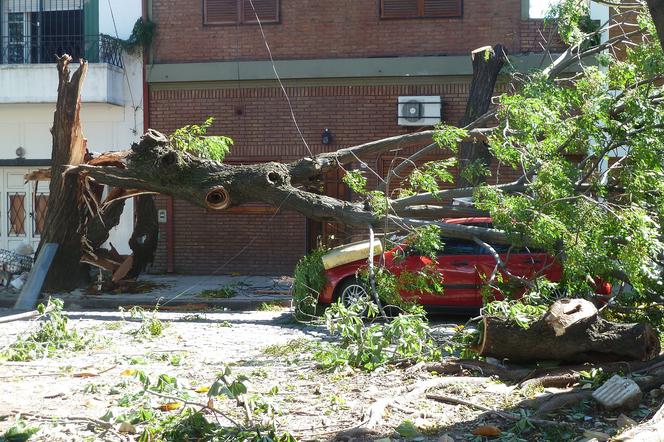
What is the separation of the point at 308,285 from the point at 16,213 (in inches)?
417

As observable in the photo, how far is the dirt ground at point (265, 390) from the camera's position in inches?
275

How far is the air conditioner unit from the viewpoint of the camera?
62.2ft

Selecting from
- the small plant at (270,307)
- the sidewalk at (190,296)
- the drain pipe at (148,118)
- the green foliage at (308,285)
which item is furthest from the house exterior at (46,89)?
the green foliage at (308,285)

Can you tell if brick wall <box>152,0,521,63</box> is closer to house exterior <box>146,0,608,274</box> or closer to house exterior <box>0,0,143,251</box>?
house exterior <box>146,0,608,274</box>

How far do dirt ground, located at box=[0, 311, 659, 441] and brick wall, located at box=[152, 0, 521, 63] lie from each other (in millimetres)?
9067

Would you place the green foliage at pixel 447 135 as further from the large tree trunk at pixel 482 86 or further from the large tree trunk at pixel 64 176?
the large tree trunk at pixel 64 176

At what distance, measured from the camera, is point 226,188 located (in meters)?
13.9

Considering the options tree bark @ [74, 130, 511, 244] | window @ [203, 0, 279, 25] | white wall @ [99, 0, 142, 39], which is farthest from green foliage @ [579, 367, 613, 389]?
white wall @ [99, 0, 142, 39]

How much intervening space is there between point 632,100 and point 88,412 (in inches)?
260

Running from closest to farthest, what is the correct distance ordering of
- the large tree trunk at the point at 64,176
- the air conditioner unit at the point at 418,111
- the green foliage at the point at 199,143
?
the green foliage at the point at 199,143
the large tree trunk at the point at 64,176
the air conditioner unit at the point at 418,111

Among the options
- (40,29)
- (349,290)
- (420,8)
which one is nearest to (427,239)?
(349,290)

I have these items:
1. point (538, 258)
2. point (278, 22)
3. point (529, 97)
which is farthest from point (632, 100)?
point (278, 22)

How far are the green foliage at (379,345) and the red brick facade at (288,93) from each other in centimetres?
989

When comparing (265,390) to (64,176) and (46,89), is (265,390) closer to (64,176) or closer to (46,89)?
(64,176)
